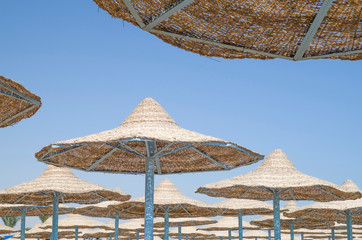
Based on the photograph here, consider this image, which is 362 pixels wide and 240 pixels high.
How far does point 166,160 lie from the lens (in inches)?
370

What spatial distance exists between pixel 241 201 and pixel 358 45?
46.1 ft

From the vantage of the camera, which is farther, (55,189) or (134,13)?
(55,189)

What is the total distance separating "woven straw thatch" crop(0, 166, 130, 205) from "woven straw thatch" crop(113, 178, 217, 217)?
48.8 inches

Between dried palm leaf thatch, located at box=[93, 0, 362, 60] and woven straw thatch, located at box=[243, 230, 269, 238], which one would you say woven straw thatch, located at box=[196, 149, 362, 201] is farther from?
woven straw thatch, located at box=[243, 230, 269, 238]

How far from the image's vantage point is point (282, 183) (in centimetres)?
1068

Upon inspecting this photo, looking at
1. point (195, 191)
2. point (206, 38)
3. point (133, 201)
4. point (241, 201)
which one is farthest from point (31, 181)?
point (206, 38)

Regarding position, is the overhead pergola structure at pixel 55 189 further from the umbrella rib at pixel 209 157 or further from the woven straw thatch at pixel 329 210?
the woven straw thatch at pixel 329 210

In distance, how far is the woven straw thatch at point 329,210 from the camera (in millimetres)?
13188

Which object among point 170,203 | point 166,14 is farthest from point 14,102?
point 170,203

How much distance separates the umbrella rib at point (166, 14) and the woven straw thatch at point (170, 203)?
35.2ft

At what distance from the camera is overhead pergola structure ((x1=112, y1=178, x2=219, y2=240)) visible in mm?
13827

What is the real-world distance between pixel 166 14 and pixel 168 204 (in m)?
11.2

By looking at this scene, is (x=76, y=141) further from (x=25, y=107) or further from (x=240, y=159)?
(x=240, y=159)

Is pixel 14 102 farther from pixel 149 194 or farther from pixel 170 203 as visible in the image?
pixel 170 203
